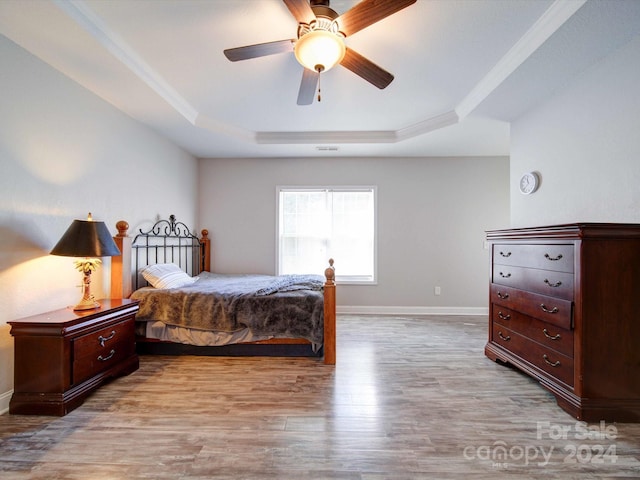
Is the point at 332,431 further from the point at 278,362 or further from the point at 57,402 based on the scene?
the point at 57,402

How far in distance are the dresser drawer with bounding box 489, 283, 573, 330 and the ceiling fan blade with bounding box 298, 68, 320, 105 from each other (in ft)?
7.62

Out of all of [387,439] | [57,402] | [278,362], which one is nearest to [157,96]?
[57,402]

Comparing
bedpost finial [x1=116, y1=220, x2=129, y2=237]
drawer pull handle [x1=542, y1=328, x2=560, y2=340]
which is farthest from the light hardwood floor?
bedpost finial [x1=116, y1=220, x2=129, y2=237]

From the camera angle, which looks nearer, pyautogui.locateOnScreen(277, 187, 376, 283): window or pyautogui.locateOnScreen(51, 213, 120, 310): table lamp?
pyautogui.locateOnScreen(51, 213, 120, 310): table lamp

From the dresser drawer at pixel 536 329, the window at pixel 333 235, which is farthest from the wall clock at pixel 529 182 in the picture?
the window at pixel 333 235

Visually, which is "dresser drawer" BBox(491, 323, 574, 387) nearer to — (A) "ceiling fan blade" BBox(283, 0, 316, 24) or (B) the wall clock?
(B) the wall clock

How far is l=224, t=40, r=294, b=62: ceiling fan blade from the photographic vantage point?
5.86 feet

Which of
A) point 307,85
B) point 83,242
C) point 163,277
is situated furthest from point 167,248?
point 307,85

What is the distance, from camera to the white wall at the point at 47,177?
1.92 m

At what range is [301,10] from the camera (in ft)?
5.20

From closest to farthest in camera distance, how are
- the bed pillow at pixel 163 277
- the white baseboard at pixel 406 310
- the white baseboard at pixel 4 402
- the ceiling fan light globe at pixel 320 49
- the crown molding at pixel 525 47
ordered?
1. the ceiling fan light globe at pixel 320 49
2. the crown molding at pixel 525 47
3. the white baseboard at pixel 4 402
4. the bed pillow at pixel 163 277
5. the white baseboard at pixel 406 310

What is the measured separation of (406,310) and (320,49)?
3926 millimetres

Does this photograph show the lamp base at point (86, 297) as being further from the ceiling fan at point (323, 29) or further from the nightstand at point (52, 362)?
the ceiling fan at point (323, 29)

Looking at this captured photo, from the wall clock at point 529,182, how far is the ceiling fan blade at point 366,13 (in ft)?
7.15
